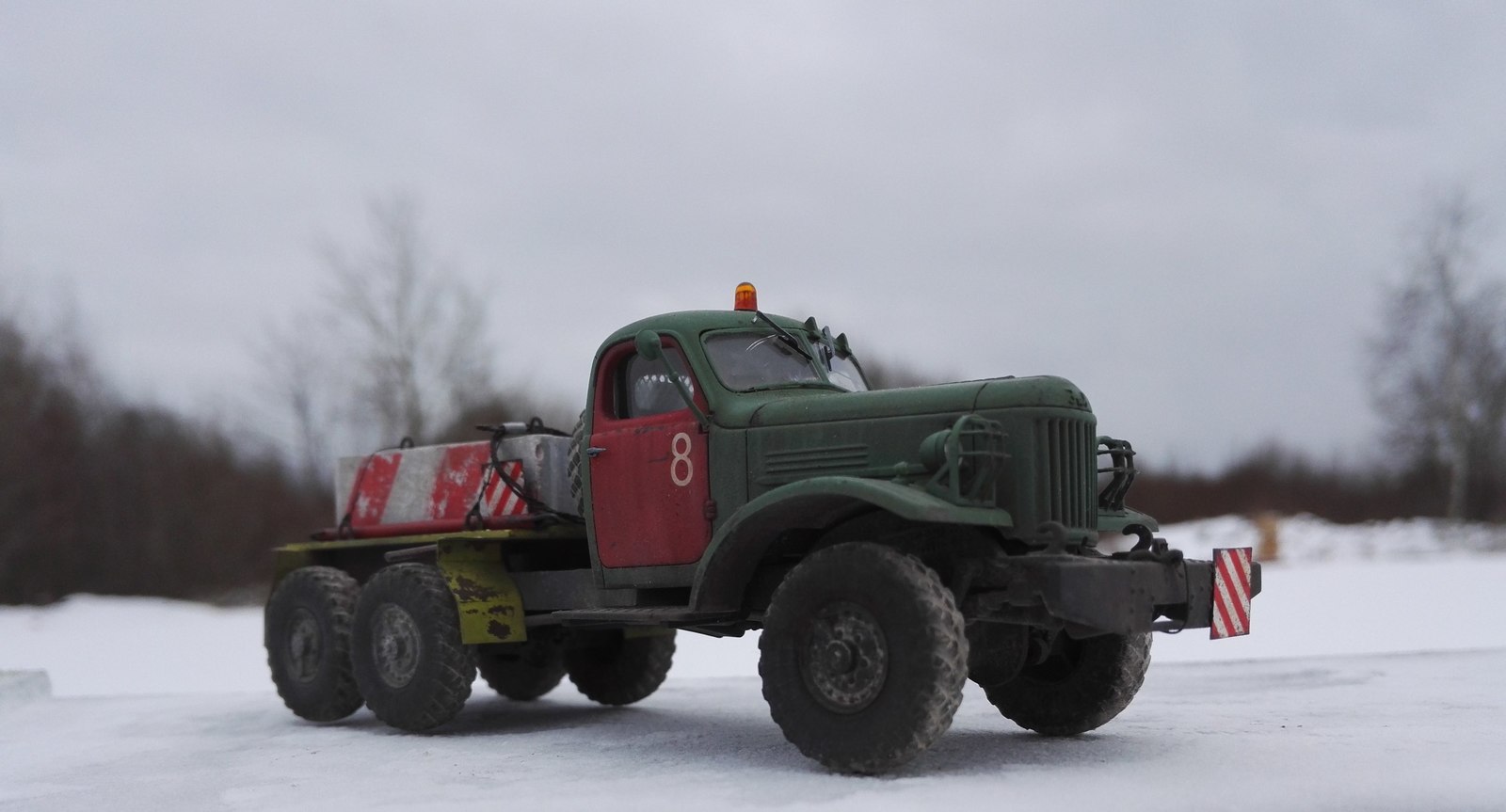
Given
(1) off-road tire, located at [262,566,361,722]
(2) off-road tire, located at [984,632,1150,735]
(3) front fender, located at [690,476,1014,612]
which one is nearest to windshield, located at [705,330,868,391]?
(3) front fender, located at [690,476,1014,612]

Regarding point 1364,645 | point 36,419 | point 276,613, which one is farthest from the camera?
point 36,419

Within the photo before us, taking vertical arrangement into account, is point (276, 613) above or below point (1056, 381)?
below

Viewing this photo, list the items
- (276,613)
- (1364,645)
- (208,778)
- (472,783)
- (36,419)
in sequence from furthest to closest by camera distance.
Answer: (36,419)
(1364,645)
(276,613)
(208,778)
(472,783)

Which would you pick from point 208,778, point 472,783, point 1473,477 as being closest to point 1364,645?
point 472,783

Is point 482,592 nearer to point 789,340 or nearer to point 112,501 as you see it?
point 789,340

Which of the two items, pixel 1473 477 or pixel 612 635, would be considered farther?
pixel 1473 477

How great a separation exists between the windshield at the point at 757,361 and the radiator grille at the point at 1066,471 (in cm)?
163

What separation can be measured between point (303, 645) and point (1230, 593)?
251 inches

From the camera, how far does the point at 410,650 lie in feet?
29.6

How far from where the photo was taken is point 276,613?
401 inches

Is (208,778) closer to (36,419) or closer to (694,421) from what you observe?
(694,421)

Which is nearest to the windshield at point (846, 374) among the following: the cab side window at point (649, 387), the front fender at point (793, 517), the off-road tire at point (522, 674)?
the cab side window at point (649, 387)

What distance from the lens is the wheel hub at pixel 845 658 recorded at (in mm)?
6375

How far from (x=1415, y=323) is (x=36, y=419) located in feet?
82.4
